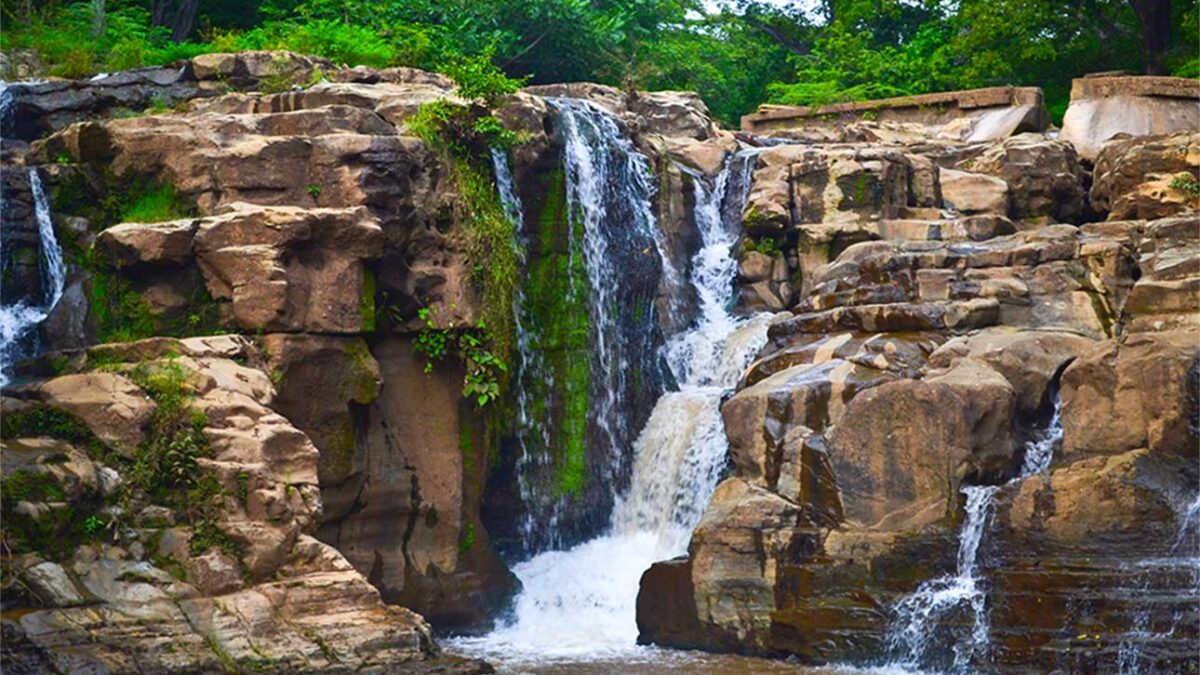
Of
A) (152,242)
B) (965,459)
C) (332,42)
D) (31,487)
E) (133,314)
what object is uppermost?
(332,42)

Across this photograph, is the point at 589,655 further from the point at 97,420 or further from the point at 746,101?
the point at 746,101

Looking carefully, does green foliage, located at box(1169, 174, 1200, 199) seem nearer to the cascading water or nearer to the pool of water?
the cascading water

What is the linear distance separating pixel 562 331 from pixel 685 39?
58.5 ft

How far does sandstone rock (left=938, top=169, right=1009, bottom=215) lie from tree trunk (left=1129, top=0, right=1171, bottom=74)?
8288 mm

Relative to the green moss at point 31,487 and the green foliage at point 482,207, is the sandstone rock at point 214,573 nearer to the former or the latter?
the green moss at point 31,487

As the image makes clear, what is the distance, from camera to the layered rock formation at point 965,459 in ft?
51.0

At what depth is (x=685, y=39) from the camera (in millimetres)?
37188

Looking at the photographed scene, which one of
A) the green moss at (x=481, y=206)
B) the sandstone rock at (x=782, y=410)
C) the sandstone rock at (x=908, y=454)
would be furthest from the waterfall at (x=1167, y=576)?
the green moss at (x=481, y=206)

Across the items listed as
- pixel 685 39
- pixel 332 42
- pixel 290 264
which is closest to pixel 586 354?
pixel 290 264

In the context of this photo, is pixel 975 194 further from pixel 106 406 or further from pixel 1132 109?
pixel 106 406

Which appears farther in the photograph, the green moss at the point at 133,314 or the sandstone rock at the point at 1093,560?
the green moss at the point at 133,314

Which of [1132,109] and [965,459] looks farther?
[1132,109]

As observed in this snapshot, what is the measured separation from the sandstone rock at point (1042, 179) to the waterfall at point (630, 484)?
4.46m

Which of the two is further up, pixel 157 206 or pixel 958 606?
pixel 157 206
